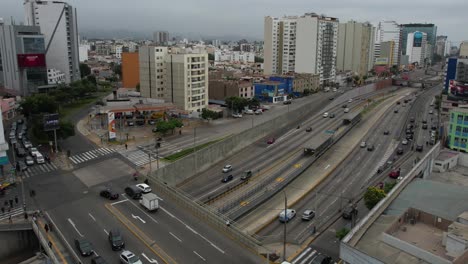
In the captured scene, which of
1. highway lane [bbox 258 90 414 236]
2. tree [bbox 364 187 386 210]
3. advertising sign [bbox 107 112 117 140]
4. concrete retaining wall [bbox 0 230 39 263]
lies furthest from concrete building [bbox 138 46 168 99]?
tree [bbox 364 187 386 210]

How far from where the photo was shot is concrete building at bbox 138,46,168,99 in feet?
282

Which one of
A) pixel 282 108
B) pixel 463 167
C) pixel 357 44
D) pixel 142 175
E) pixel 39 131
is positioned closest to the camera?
pixel 142 175

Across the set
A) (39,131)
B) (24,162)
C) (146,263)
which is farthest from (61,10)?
(146,263)

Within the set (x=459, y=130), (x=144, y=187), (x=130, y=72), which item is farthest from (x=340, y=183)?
(x=130, y=72)

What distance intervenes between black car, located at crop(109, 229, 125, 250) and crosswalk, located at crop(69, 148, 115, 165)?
23.9m

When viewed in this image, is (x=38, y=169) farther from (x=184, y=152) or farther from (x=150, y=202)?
(x=150, y=202)

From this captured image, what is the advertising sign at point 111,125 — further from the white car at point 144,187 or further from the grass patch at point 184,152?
the white car at point 144,187

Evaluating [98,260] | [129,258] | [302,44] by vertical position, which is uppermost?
[302,44]

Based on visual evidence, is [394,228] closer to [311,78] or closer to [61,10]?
[311,78]

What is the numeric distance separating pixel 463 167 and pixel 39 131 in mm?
62144

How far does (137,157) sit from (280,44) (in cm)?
10497

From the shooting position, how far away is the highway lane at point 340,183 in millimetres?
39156

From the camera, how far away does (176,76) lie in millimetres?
83062

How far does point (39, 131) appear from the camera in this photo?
57.7 metres
